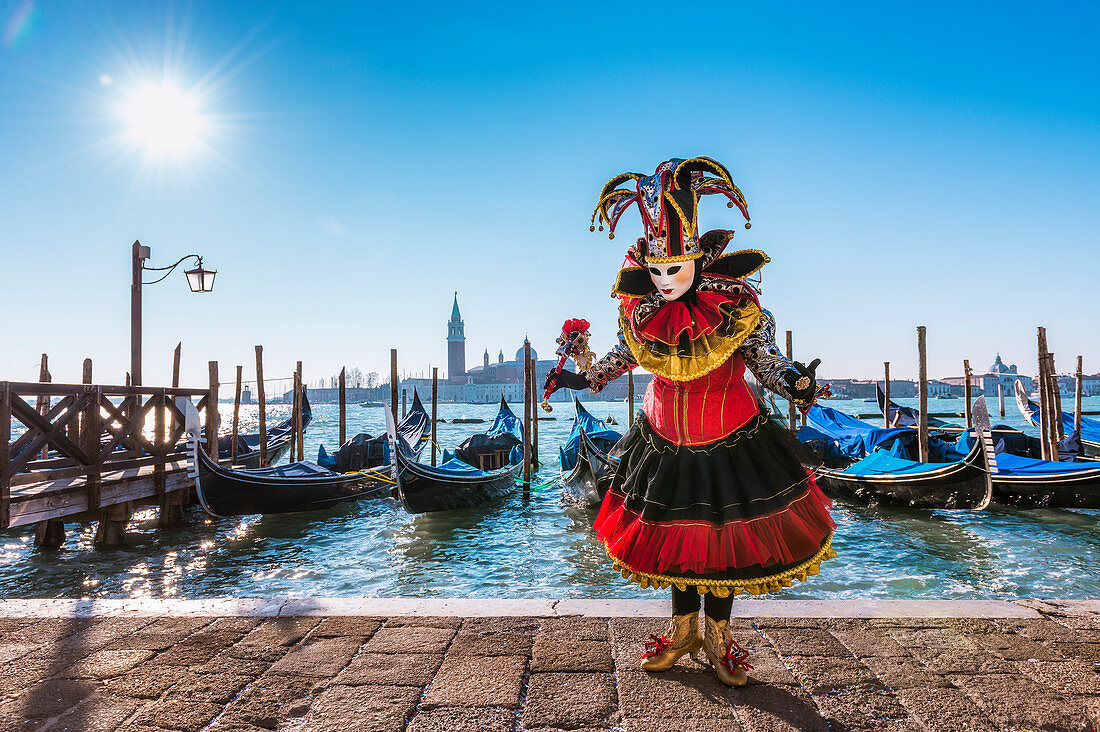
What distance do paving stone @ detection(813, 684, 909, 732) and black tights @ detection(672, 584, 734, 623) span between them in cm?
31

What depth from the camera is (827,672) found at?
1818 millimetres

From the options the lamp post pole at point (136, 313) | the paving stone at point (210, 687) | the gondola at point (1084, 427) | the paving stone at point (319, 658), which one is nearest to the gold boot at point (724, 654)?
the paving stone at point (319, 658)

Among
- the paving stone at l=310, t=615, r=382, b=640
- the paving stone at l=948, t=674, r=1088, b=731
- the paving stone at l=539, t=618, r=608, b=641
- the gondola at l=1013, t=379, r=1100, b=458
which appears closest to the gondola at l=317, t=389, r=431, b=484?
the paving stone at l=310, t=615, r=382, b=640

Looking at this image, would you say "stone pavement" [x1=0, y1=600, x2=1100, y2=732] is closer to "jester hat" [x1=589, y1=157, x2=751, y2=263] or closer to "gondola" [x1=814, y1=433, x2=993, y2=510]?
"jester hat" [x1=589, y1=157, x2=751, y2=263]

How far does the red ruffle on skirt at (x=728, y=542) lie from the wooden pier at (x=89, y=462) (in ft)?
17.4

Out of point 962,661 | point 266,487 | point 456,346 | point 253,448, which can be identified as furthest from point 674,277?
point 456,346

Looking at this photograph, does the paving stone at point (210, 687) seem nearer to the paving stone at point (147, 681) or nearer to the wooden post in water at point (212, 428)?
the paving stone at point (147, 681)

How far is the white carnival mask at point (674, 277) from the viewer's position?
1941mm

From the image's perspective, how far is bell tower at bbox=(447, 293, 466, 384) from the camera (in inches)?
4107

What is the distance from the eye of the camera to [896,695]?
1.70 m

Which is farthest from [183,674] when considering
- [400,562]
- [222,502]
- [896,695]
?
[222,502]

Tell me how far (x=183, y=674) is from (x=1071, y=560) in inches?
286

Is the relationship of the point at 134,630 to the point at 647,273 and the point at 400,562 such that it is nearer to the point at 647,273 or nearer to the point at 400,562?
the point at 647,273

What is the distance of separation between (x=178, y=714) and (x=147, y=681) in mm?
285
